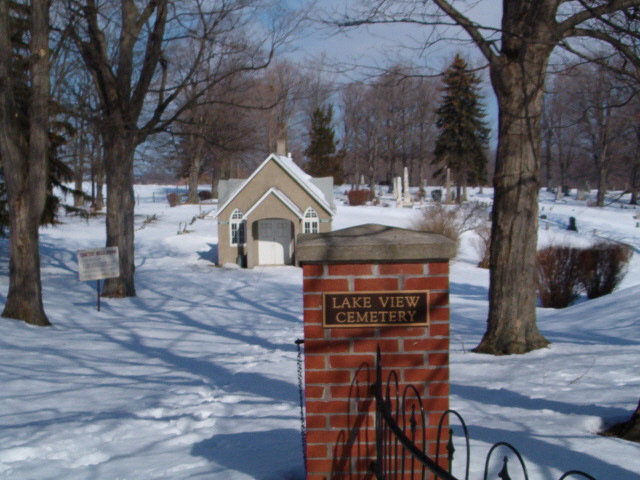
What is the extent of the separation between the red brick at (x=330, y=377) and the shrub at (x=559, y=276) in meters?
14.6

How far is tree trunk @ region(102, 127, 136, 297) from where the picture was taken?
55.2 ft

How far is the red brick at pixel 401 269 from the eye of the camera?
340 centimetres

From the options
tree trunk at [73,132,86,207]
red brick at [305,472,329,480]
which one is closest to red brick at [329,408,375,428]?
red brick at [305,472,329,480]

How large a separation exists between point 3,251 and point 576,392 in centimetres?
2458

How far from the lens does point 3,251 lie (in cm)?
2491

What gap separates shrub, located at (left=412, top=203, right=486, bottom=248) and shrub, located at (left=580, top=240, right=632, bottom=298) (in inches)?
360

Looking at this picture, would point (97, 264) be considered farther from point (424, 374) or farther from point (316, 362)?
point (424, 374)

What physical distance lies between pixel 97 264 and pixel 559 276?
12.2 meters

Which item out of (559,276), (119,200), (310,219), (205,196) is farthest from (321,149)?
(559,276)

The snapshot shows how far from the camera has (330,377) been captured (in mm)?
3461

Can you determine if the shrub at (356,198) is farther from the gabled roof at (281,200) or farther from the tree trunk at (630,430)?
the tree trunk at (630,430)

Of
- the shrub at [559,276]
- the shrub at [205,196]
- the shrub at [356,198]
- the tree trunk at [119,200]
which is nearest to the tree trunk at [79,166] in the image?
the tree trunk at [119,200]

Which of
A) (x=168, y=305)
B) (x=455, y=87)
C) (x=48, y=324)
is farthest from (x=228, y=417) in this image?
(x=455, y=87)

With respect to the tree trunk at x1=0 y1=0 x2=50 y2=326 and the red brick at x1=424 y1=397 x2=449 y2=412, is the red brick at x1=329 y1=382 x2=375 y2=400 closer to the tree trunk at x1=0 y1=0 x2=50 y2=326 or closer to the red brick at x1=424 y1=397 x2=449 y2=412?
the red brick at x1=424 y1=397 x2=449 y2=412
